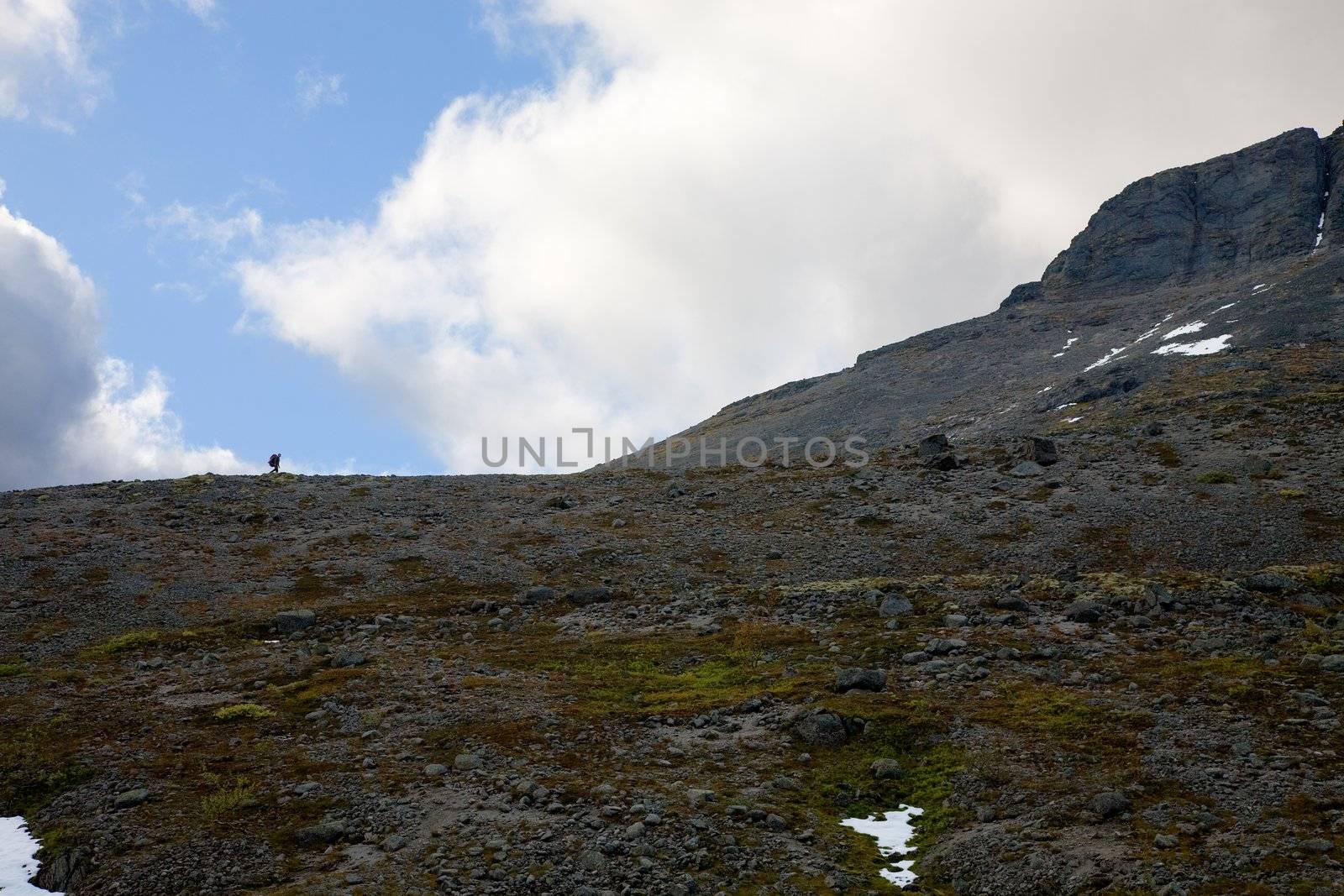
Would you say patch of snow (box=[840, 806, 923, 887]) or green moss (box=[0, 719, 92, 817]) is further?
green moss (box=[0, 719, 92, 817])

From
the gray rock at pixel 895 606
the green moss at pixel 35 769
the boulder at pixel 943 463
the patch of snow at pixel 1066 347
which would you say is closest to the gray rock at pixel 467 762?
the green moss at pixel 35 769

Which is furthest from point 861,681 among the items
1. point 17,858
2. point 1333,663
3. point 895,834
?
point 17,858

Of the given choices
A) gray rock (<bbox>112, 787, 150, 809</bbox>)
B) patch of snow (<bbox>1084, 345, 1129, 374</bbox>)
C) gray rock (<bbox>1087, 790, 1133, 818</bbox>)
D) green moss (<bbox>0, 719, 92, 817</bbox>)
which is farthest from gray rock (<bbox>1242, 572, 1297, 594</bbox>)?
patch of snow (<bbox>1084, 345, 1129, 374</bbox>)

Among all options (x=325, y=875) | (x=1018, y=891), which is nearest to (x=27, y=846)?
Answer: (x=325, y=875)

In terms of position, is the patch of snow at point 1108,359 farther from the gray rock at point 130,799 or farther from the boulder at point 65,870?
the boulder at point 65,870

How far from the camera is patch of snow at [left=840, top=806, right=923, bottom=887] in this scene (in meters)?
16.4

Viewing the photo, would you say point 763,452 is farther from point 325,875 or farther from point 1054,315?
point 325,875

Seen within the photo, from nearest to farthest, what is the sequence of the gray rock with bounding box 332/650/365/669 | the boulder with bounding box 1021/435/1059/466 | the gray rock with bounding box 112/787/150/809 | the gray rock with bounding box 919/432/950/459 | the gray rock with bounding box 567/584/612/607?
1. the gray rock with bounding box 112/787/150/809
2. the gray rock with bounding box 332/650/365/669
3. the gray rock with bounding box 567/584/612/607
4. the boulder with bounding box 1021/435/1059/466
5. the gray rock with bounding box 919/432/950/459

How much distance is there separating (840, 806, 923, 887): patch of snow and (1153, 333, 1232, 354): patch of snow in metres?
113

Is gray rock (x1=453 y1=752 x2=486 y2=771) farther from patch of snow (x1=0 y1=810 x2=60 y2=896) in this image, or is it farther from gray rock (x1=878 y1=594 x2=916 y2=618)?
gray rock (x1=878 y1=594 x2=916 y2=618)

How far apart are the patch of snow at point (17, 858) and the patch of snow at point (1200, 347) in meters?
125

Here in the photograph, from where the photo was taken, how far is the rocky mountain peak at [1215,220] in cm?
16775

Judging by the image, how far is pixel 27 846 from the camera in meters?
17.4

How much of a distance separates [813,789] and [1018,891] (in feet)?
17.9
